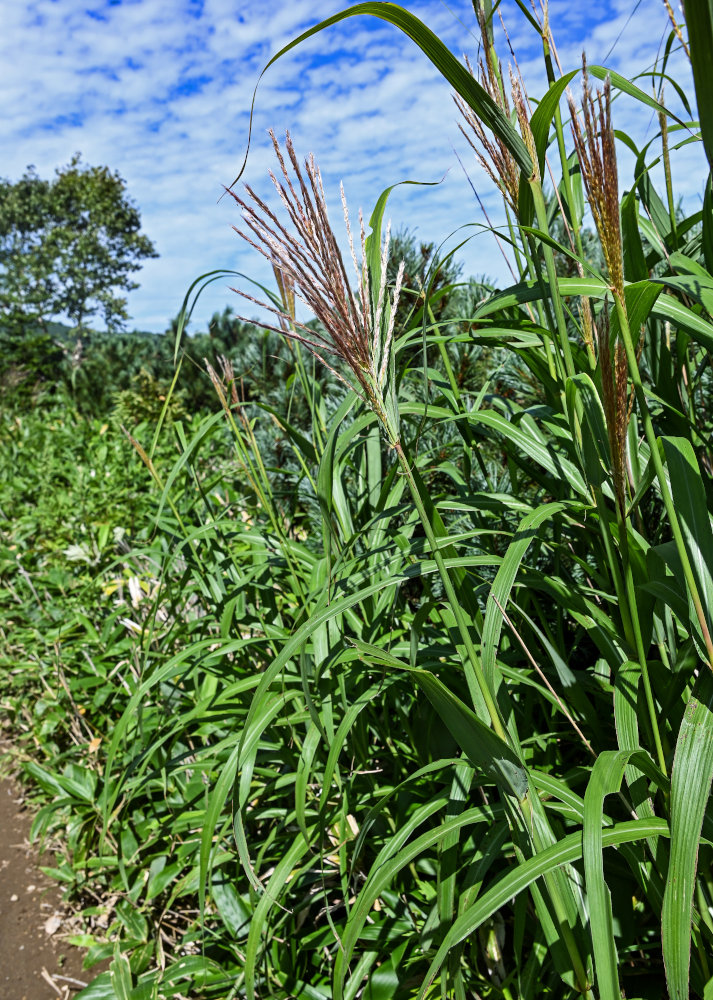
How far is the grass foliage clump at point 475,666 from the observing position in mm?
709

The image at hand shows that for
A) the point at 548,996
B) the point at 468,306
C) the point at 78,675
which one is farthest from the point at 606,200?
the point at 78,675

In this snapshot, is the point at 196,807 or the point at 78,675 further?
the point at 78,675

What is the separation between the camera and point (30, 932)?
5.94 feet

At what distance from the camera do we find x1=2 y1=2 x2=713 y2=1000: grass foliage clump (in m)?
0.71

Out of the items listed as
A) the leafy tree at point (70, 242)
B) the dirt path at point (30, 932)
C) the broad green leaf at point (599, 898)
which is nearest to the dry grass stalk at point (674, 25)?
the broad green leaf at point (599, 898)

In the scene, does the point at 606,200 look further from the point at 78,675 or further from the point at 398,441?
the point at 78,675

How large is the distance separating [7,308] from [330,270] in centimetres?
3260

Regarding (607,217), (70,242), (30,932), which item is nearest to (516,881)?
(607,217)

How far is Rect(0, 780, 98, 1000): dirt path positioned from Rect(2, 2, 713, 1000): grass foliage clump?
14cm

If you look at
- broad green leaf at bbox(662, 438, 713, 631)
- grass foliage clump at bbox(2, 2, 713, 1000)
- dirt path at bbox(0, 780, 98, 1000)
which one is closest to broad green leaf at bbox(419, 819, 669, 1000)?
grass foliage clump at bbox(2, 2, 713, 1000)

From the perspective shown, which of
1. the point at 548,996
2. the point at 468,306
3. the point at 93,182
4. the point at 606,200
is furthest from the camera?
the point at 93,182

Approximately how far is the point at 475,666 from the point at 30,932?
5.48 feet

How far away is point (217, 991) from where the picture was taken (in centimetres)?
136

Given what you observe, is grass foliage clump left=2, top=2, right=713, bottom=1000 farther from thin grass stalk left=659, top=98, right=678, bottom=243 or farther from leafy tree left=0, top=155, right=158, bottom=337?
leafy tree left=0, top=155, right=158, bottom=337
